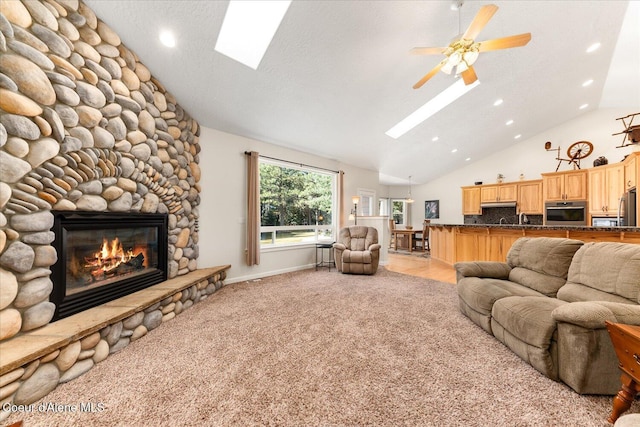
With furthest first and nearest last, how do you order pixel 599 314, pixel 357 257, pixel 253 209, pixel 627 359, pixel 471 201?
pixel 471 201 < pixel 357 257 < pixel 253 209 < pixel 599 314 < pixel 627 359

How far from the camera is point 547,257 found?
241 centimetres

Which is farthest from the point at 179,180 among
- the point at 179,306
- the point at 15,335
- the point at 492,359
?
the point at 492,359

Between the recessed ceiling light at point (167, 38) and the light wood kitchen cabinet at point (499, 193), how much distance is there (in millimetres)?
8503

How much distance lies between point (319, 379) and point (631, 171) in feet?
20.4

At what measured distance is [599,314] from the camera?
145cm

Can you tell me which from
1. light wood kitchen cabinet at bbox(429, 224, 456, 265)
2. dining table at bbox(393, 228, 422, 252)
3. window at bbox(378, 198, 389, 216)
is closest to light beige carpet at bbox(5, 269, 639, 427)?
light wood kitchen cabinet at bbox(429, 224, 456, 265)

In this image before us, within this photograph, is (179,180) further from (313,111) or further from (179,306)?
(313,111)

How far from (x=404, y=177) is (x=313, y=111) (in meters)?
5.79

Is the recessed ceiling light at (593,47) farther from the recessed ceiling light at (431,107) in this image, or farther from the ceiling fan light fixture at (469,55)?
the ceiling fan light fixture at (469,55)

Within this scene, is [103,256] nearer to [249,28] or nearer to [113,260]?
[113,260]

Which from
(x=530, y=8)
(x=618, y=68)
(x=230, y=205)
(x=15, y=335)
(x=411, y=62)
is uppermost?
(x=618, y=68)

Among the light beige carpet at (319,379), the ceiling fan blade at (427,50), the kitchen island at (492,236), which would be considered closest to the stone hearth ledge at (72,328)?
the light beige carpet at (319,379)

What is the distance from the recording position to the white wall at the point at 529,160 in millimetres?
5520

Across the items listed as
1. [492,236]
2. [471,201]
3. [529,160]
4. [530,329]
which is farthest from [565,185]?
[530,329]
